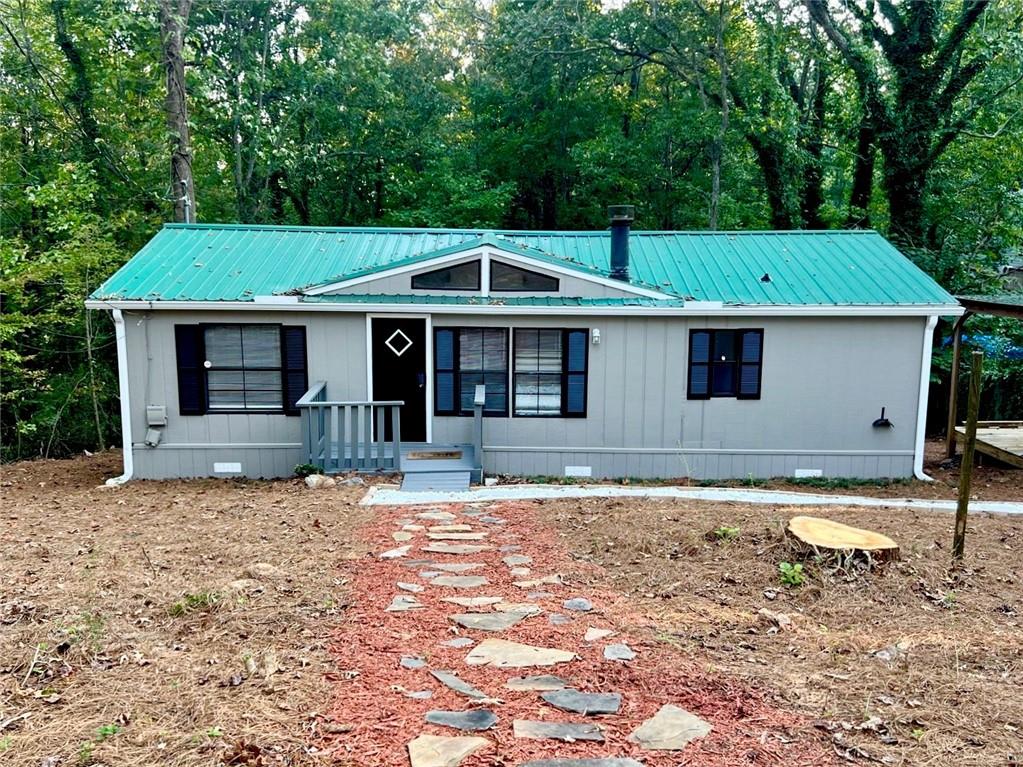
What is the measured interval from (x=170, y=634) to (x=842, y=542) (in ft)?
14.4

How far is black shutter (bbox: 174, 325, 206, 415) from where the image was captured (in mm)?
9516

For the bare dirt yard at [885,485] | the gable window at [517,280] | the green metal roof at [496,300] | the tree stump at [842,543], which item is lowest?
the bare dirt yard at [885,485]

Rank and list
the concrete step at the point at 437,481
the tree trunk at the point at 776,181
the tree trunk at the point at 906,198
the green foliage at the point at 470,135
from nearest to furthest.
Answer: the concrete step at the point at 437,481 < the green foliage at the point at 470,135 < the tree trunk at the point at 906,198 < the tree trunk at the point at 776,181

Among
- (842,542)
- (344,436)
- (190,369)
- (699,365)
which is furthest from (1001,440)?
(190,369)

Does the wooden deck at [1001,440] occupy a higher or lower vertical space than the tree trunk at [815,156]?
lower

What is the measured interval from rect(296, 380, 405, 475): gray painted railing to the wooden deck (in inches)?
310

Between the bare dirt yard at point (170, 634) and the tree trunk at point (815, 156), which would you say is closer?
the bare dirt yard at point (170, 634)

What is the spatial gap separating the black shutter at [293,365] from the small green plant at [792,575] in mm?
6943

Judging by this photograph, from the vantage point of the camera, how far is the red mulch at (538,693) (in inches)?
109

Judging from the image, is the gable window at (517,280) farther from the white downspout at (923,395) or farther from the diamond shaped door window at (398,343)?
the white downspout at (923,395)

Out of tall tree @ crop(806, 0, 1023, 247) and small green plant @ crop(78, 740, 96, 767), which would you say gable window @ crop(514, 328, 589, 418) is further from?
tall tree @ crop(806, 0, 1023, 247)

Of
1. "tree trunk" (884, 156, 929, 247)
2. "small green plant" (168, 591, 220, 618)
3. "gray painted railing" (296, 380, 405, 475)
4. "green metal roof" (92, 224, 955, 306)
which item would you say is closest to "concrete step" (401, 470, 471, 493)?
"gray painted railing" (296, 380, 405, 475)

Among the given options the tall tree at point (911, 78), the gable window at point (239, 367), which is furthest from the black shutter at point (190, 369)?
the tall tree at point (911, 78)

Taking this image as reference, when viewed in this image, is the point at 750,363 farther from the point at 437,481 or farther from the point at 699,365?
the point at 437,481
